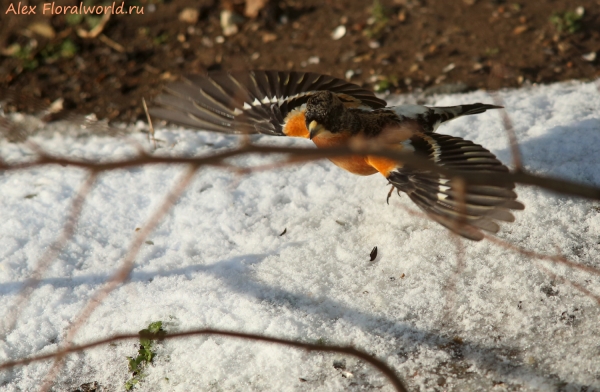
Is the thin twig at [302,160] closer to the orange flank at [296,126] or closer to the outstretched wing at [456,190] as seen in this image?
the outstretched wing at [456,190]

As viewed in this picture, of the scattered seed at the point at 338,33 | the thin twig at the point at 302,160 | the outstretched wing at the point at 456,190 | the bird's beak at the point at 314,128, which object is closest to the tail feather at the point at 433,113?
the outstretched wing at the point at 456,190

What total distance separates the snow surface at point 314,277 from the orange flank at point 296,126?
350mm

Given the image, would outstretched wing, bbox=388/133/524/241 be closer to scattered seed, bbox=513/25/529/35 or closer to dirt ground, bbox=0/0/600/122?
dirt ground, bbox=0/0/600/122

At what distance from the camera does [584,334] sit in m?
2.35

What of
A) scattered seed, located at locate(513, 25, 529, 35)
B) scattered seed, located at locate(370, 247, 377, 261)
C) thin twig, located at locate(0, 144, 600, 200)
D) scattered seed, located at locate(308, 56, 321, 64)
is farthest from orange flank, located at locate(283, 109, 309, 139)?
scattered seed, located at locate(513, 25, 529, 35)

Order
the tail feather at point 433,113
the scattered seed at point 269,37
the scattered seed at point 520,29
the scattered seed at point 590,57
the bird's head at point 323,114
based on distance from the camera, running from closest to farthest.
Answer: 1. the bird's head at point 323,114
2. the tail feather at point 433,113
3. the scattered seed at point 590,57
4. the scattered seed at point 520,29
5. the scattered seed at point 269,37

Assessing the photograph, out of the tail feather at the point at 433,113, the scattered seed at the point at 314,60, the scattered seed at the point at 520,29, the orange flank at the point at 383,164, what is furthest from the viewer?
the scattered seed at the point at 314,60

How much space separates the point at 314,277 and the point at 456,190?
1.11 m

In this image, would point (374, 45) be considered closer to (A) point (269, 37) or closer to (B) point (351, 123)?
(A) point (269, 37)

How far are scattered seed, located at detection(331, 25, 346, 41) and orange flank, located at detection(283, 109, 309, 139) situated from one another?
211 centimetres

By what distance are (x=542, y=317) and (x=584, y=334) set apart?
18cm

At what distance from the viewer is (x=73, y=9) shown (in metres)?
5.62

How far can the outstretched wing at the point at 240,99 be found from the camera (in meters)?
3.40

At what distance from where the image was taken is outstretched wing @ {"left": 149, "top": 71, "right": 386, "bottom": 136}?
3.40 meters
